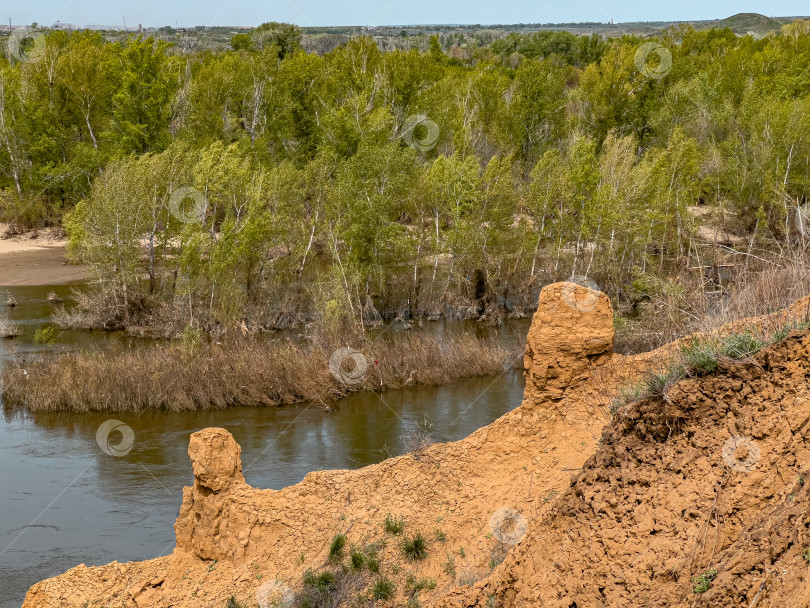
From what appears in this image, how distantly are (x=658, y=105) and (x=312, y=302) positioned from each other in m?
34.5

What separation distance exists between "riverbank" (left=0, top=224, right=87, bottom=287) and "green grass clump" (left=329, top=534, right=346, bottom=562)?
1382 inches

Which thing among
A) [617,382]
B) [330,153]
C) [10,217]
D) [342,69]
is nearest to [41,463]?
[617,382]

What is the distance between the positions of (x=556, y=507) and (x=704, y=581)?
2.03m

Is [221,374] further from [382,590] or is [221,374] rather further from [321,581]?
[382,590]

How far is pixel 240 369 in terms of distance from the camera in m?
29.4

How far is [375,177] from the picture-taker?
40.7 metres

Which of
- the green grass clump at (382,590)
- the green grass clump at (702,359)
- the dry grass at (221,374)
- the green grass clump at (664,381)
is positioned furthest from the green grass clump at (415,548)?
the dry grass at (221,374)

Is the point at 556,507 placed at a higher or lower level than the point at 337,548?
higher

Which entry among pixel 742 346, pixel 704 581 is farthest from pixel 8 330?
pixel 704 581

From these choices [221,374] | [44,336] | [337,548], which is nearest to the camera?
[337,548]

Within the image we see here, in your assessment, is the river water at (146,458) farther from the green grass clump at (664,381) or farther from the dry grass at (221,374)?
the green grass clump at (664,381)

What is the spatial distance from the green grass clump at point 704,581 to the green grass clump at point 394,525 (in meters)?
6.80

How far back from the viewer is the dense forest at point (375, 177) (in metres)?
40.1

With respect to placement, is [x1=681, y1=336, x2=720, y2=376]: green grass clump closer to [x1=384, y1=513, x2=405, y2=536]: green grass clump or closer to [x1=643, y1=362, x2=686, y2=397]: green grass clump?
[x1=643, y1=362, x2=686, y2=397]: green grass clump
